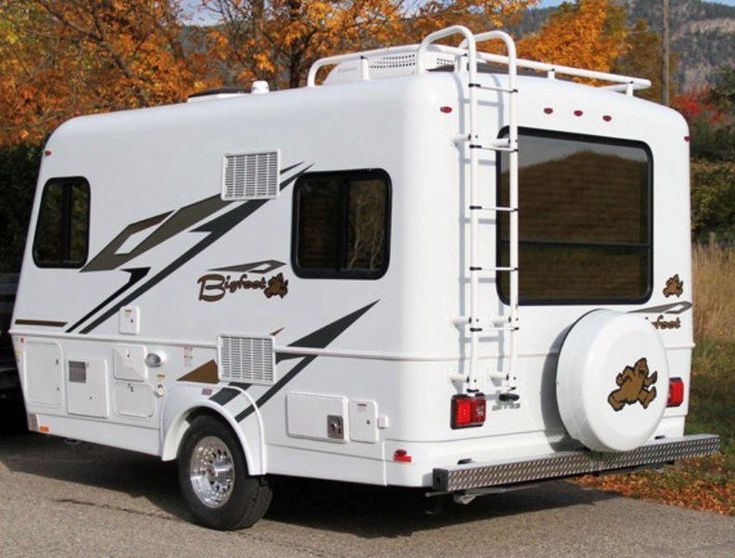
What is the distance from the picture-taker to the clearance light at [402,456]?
7223 millimetres

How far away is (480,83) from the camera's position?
751cm

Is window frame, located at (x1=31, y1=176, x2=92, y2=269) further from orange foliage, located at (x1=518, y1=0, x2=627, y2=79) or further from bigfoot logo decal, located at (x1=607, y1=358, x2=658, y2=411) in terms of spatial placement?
orange foliage, located at (x1=518, y1=0, x2=627, y2=79)

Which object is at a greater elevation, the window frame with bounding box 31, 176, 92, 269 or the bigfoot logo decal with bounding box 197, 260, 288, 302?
the window frame with bounding box 31, 176, 92, 269

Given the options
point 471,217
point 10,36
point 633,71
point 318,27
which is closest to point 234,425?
point 471,217

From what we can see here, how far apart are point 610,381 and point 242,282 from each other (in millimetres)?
2353

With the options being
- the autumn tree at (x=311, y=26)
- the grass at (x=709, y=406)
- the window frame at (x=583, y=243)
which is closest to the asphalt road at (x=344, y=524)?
the grass at (x=709, y=406)

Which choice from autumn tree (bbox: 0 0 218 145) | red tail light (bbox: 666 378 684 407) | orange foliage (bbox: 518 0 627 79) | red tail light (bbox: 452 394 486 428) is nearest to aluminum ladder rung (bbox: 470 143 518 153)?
Answer: red tail light (bbox: 452 394 486 428)

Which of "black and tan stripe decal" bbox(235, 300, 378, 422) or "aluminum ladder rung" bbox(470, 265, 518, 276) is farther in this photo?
"black and tan stripe decal" bbox(235, 300, 378, 422)

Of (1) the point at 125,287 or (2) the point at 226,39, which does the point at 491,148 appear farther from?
(2) the point at 226,39

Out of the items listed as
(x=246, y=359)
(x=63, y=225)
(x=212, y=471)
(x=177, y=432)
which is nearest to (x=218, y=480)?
(x=212, y=471)

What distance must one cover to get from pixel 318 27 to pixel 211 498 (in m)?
5.92

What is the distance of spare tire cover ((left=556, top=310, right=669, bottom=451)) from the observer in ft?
24.7

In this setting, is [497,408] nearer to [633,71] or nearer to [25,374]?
[25,374]

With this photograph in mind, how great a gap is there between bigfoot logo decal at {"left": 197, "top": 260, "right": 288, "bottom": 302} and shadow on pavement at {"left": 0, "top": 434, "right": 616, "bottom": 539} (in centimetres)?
126
